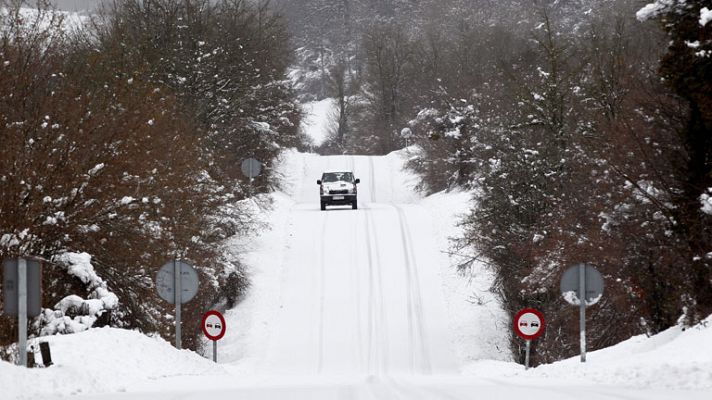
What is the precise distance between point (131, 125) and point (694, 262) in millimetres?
13982

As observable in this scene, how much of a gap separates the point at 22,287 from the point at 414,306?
23.0 metres

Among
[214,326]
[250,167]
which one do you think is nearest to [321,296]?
[250,167]

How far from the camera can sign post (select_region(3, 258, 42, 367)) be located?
12562 millimetres

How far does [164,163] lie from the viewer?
89.8 feet

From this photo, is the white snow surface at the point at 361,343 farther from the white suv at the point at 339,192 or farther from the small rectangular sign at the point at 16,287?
the small rectangular sign at the point at 16,287

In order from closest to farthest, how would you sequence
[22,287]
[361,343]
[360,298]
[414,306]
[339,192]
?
1. [22,287]
2. [361,343]
3. [414,306]
4. [360,298]
5. [339,192]

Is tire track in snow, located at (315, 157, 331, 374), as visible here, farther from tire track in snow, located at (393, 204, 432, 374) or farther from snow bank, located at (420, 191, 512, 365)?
snow bank, located at (420, 191, 512, 365)

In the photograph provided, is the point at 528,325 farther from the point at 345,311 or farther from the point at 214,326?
the point at 345,311

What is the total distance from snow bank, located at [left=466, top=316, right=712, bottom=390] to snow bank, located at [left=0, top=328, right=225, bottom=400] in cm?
676

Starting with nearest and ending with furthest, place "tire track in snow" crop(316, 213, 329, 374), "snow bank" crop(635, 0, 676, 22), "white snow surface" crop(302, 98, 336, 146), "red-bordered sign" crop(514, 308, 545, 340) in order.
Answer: "snow bank" crop(635, 0, 676, 22), "red-bordered sign" crop(514, 308, 545, 340), "tire track in snow" crop(316, 213, 329, 374), "white snow surface" crop(302, 98, 336, 146)

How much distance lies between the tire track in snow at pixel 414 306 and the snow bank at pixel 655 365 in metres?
9.43

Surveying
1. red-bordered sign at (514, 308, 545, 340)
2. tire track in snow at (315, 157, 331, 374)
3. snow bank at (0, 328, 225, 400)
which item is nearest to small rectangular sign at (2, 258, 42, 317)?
snow bank at (0, 328, 225, 400)

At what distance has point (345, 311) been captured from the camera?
33906 mm

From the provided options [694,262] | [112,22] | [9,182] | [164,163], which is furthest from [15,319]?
[112,22]
